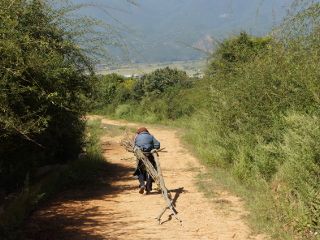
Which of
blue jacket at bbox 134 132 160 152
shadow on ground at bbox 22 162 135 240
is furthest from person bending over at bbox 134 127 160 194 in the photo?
shadow on ground at bbox 22 162 135 240

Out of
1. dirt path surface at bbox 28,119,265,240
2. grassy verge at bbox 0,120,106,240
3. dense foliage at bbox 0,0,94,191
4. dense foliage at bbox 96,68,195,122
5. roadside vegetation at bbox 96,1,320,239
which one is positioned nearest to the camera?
roadside vegetation at bbox 96,1,320,239

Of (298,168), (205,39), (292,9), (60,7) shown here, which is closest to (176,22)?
(205,39)

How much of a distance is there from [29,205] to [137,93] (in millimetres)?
28811

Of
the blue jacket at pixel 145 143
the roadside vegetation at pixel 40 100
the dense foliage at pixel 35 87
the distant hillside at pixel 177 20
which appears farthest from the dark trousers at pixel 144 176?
the distant hillside at pixel 177 20

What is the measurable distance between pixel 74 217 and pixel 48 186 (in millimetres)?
2185

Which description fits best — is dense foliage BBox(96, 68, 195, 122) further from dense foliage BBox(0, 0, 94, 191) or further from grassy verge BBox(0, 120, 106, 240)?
dense foliage BBox(0, 0, 94, 191)

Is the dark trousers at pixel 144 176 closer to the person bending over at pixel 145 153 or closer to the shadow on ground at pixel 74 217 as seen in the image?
the person bending over at pixel 145 153

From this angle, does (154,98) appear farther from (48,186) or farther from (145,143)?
(48,186)

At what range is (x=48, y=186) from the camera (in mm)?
11414

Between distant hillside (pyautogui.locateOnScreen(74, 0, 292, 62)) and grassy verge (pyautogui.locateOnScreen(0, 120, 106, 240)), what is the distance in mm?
3358

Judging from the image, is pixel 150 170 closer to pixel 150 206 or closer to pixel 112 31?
pixel 150 206

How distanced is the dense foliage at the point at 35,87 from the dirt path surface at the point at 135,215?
1255mm

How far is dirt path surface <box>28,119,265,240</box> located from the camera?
328 inches

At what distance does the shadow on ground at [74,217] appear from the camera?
8250 millimetres
